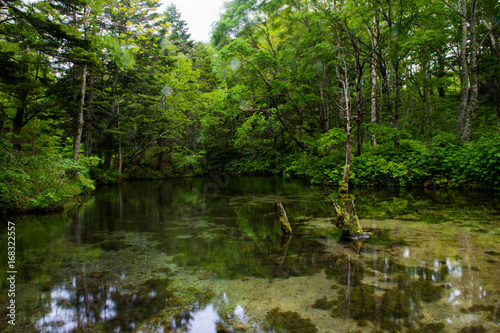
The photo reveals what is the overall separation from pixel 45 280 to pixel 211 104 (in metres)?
21.9

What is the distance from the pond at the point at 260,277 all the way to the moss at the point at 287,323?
0.01m

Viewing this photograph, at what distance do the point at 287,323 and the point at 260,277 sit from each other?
3.63 feet

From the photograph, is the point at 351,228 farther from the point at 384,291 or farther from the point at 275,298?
the point at 275,298

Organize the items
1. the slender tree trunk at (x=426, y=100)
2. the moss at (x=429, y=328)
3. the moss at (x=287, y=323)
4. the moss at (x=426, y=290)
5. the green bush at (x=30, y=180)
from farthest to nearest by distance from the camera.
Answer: the slender tree trunk at (x=426, y=100), the green bush at (x=30, y=180), the moss at (x=426, y=290), the moss at (x=287, y=323), the moss at (x=429, y=328)

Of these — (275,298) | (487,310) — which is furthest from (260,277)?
(487,310)

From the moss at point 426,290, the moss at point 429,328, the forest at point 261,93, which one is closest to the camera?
the moss at point 429,328

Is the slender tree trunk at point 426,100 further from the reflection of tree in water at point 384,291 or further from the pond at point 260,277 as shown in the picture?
the reflection of tree in water at point 384,291

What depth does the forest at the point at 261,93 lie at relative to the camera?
26.7ft

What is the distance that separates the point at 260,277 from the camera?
12.5 feet

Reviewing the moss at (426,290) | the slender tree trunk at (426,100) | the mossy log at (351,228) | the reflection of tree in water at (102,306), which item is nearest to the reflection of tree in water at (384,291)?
the moss at (426,290)

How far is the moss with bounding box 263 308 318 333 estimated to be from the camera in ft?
8.60

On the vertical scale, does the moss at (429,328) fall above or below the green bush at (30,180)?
below

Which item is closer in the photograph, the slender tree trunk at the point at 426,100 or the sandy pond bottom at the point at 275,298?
the sandy pond bottom at the point at 275,298

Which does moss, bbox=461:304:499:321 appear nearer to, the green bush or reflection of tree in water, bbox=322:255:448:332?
reflection of tree in water, bbox=322:255:448:332
